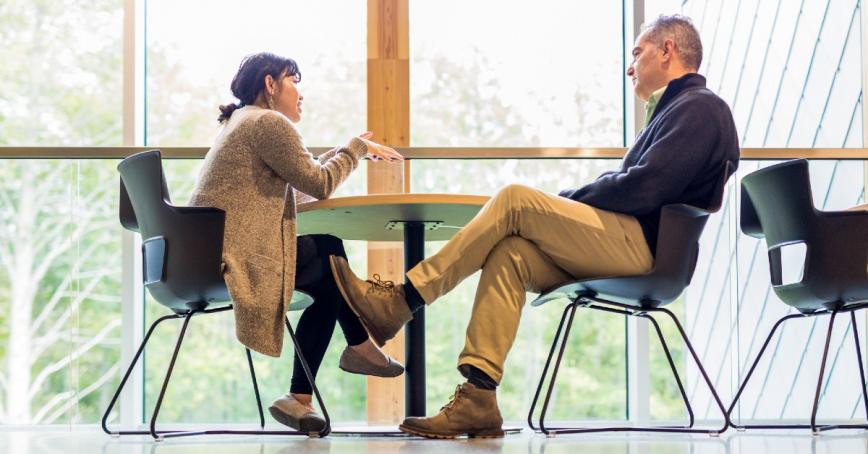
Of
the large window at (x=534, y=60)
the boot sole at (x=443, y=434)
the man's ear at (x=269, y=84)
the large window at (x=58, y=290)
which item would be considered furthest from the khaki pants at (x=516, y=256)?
the large window at (x=534, y=60)

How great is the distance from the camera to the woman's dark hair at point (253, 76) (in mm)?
3055

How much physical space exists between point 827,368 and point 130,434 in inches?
96.2

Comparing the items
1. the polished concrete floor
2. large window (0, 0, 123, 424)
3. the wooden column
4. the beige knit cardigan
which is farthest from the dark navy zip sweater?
large window (0, 0, 123, 424)

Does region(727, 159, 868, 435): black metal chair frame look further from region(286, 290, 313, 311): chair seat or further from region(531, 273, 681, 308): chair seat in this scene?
region(286, 290, 313, 311): chair seat

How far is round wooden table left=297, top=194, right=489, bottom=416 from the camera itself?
2.79 m

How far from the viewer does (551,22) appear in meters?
4.69

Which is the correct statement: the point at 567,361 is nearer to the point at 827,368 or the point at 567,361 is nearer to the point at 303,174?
the point at 827,368

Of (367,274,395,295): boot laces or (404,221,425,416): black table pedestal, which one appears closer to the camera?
(367,274,395,295): boot laces

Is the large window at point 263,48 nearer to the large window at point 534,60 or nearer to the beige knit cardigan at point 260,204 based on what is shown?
the large window at point 534,60

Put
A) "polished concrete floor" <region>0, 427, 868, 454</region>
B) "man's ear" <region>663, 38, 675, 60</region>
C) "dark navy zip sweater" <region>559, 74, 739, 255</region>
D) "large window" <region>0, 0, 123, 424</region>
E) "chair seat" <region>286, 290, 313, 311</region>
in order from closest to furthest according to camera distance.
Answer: "polished concrete floor" <region>0, 427, 868, 454</region>
"dark navy zip sweater" <region>559, 74, 739, 255</region>
"chair seat" <region>286, 290, 313, 311</region>
"man's ear" <region>663, 38, 675, 60</region>
"large window" <region>0, 0, 123, 424</region>

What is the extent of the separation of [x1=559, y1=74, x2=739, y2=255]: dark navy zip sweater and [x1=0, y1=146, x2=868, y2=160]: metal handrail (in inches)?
41.3

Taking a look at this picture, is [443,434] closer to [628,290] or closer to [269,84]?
[628,290]

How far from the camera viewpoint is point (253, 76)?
120 inches

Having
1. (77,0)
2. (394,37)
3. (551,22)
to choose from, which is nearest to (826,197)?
(551,22)
